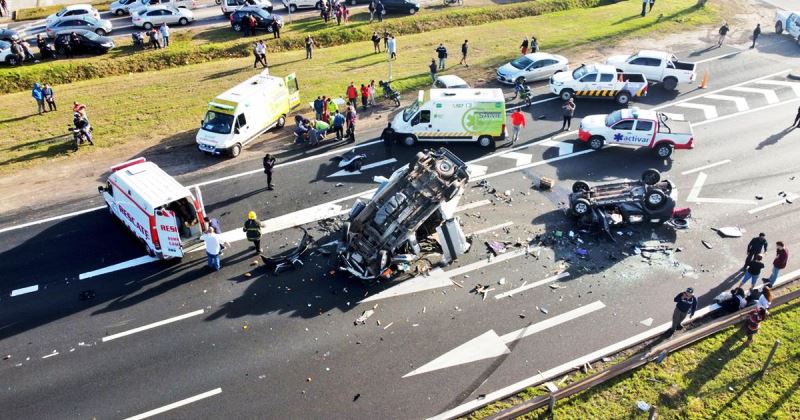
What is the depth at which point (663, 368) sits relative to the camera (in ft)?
48.0

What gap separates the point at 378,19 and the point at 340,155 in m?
21.1

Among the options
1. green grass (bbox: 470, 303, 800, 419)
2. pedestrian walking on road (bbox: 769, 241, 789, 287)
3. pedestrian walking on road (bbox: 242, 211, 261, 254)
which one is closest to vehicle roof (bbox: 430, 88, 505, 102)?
pedestrian walking on road (bbox: 242, 211, 261, 254)

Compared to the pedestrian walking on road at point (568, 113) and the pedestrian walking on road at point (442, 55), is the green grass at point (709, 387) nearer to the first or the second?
the pedestrian walking on road at point (568, 113)

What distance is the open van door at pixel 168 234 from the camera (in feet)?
57.0

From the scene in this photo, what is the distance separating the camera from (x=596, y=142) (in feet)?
83.0

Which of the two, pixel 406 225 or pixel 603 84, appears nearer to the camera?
pixel 406 225

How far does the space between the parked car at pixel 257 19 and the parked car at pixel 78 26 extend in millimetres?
8037

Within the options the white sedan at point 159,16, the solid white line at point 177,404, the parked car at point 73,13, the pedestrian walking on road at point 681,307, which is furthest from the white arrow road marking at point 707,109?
the parked car at point 73,13

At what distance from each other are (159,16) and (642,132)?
32134 mm

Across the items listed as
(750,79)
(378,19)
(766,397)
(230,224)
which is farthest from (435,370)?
(378,19)

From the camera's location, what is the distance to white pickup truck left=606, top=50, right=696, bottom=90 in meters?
31.3

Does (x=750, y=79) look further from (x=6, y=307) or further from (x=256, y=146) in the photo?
(x=6, y=307)

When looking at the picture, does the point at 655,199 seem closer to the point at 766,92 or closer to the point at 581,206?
the point at 581,206

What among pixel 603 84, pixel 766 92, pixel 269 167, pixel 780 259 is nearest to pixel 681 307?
pixel 780 259
